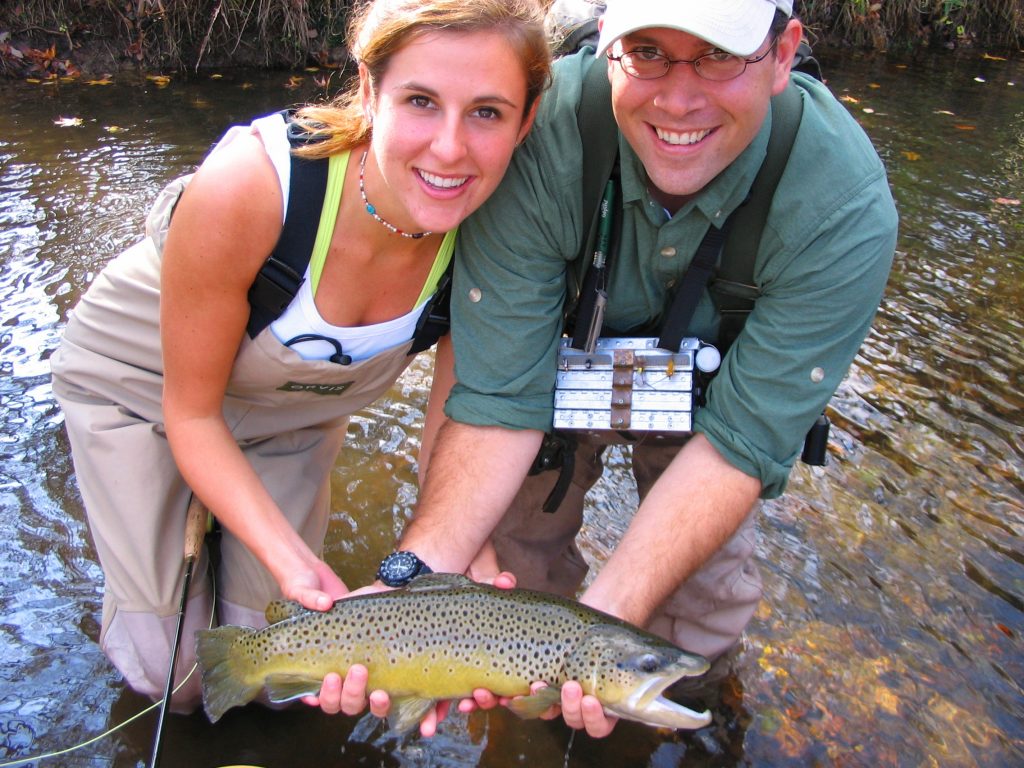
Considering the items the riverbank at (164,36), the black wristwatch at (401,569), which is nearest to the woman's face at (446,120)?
the black wristwatch at (401,569)

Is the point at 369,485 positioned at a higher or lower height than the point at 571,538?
lower

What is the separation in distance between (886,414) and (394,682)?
12.5ft

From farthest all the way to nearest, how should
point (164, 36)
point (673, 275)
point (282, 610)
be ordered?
point (164, 36) < point (673, 275) < point (282, 610)

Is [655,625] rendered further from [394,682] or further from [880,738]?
[394,682]

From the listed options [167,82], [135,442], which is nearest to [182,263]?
[135,442]

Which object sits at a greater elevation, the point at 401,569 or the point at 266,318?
the point at 266,318

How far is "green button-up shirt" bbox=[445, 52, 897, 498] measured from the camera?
2754mm

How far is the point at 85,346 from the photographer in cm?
336

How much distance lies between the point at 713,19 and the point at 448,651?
194cm

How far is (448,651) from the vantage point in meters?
2.68

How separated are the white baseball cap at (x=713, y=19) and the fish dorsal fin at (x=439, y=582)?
1.67 meters

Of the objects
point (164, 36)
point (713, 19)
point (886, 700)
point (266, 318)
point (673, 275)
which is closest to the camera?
point (713, 19)

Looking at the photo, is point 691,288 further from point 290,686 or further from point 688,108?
point 290,686

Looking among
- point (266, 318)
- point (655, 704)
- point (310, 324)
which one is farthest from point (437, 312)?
point (655, 704)
